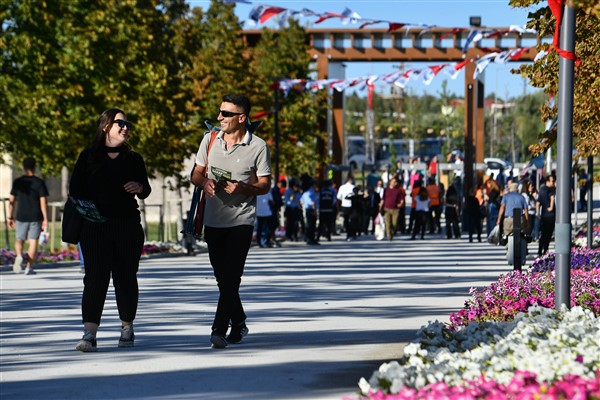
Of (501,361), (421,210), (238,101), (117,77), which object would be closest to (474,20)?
(421,210)

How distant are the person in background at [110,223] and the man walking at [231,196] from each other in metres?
0.52

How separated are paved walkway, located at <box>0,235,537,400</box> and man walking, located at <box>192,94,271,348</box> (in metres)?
0.30

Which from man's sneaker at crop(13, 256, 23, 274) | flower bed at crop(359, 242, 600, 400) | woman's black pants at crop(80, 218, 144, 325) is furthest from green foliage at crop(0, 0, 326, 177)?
flower bed at crop(359, 242, 600, 400)

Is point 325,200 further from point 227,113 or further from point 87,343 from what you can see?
point 87,343

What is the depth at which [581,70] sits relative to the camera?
51.7ft

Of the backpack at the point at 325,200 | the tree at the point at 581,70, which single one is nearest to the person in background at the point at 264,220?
the backpack at the point at 325,200

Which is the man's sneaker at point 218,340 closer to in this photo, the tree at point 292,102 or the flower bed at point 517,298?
the flower bed at point 517,298

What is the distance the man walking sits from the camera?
1075 cm

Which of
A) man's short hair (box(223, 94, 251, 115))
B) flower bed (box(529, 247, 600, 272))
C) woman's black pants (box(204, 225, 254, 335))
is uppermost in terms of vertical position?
man's short hair (box(223, 94, 251, 115))

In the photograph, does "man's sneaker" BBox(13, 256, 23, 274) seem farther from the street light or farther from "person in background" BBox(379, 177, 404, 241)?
the street light

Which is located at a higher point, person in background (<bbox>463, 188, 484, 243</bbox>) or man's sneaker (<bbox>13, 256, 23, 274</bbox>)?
person in background (<bbox>463, 188, 484, 243</bbox>)

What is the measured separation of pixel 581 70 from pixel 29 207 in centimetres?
948

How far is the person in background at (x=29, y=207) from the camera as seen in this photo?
2167 cm

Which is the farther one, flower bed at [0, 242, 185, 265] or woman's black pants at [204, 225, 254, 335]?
flower bed at [0, 242, 185, 265]
